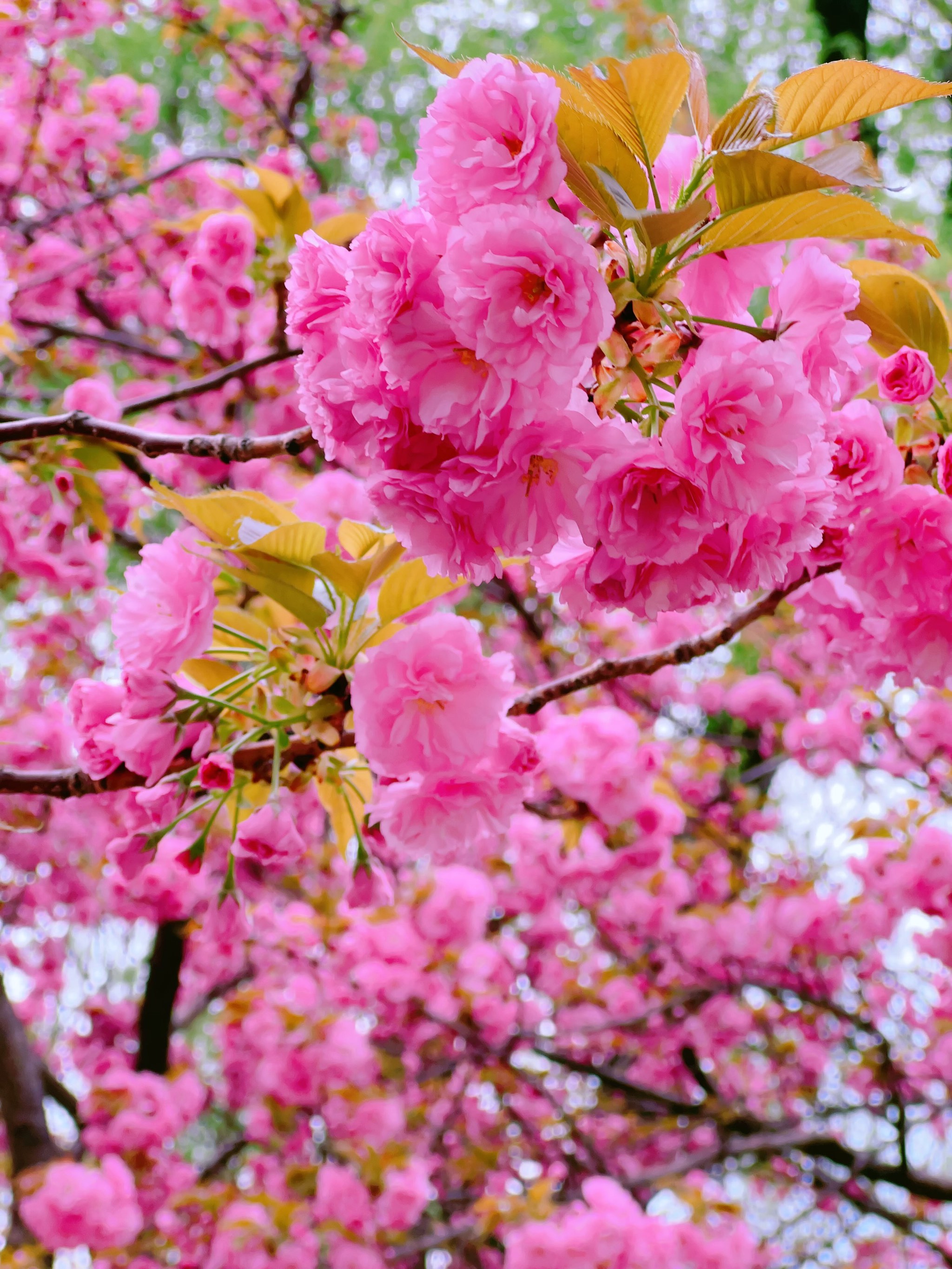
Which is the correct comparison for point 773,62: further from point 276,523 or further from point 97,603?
point 276,523

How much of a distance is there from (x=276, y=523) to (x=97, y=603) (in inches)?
145

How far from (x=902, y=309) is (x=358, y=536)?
0.67m

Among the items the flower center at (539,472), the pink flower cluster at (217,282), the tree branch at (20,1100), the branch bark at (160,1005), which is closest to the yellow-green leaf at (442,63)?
the flower center at (539,472)

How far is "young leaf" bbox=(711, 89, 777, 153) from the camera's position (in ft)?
2.33

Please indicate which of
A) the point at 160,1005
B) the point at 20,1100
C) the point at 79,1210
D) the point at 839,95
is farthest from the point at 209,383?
the point at 160,1005

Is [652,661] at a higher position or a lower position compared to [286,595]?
lower

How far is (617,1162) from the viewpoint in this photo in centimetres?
439

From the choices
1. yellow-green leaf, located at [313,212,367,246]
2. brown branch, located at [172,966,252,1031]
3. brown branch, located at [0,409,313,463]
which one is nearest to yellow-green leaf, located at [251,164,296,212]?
→ yellow-green leaf, located at [313,212,367,246]

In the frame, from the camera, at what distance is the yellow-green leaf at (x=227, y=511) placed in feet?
3.11

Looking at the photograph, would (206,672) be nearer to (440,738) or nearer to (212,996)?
(440,738)

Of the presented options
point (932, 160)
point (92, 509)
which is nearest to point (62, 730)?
point (92, 509)

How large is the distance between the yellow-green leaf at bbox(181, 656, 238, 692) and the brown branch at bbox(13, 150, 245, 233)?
128 centimetres

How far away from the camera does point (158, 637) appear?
0.99 meters

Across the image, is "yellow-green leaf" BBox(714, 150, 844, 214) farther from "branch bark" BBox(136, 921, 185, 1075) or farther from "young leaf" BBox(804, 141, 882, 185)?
"branch bark" BBox(136, 921, 185, 1075)
